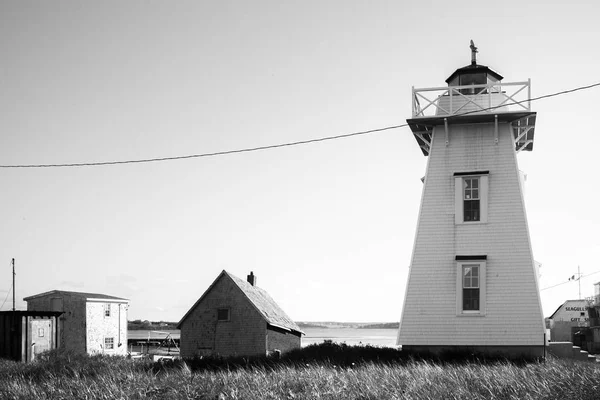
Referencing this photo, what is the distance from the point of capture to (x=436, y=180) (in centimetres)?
2648

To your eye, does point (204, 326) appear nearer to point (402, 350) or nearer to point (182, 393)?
point (402, 350)

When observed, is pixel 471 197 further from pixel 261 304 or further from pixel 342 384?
pixel 261 304

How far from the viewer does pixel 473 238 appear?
84.3 ft

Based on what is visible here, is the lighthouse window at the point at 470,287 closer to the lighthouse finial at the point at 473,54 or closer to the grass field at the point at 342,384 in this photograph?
the grass field at the point at 342,384

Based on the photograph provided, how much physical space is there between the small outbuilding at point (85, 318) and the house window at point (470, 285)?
1484 inches

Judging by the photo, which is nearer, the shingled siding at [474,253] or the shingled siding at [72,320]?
the shingled siding at [474,253]

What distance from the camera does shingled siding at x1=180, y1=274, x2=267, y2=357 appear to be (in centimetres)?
3950

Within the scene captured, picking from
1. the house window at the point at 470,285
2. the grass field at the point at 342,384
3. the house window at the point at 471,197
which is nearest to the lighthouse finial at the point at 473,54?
the house window at the point at 471,197

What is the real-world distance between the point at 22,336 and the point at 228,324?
1129cm

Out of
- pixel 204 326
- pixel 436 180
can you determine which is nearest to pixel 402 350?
pixel 436 180

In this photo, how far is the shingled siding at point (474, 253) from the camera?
24844 millimetres

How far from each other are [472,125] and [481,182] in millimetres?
2187

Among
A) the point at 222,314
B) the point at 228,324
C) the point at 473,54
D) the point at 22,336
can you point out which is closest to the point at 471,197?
the point at 473,54

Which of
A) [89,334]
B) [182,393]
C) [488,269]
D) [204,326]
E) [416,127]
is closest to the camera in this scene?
[182,393]
